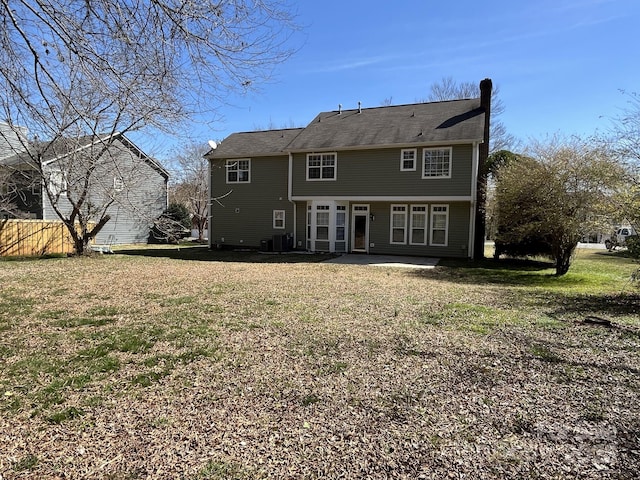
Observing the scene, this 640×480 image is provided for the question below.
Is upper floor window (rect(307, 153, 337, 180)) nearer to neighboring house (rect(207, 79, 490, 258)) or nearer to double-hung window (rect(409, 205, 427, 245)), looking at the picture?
neighboring house (rect(207, 79, 490, 258))

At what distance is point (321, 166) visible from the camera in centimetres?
1834

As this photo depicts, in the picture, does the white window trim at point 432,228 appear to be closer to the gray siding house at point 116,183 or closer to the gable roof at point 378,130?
the gable roof at point 378,130

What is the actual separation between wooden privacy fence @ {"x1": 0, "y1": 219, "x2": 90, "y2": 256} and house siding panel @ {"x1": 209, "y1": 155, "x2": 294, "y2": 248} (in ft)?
22.6

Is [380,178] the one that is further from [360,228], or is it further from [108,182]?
[108,182]

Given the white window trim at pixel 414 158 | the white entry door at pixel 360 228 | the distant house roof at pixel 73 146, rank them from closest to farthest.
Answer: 1. the distant house roof at pixel 73 146
2. the white window trim at pixel 414 158
3. the white entry door at pixel 360 228

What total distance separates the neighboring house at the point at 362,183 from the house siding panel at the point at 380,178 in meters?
0.04

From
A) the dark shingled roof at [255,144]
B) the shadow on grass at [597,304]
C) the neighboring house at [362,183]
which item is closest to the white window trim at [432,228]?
the neighboring house at [362,183]

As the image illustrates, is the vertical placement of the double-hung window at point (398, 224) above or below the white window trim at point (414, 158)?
below

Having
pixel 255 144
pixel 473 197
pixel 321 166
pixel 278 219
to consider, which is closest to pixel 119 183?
pixel 321 166

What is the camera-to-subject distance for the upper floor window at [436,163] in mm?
16078

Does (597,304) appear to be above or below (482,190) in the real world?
below

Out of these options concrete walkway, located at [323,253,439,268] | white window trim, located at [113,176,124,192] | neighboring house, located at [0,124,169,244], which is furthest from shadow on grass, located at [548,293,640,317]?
neighboring house, located at [0,124,169,244]

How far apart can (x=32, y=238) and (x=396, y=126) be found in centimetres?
1653

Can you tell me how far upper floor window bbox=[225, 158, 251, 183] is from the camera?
20.7 m
